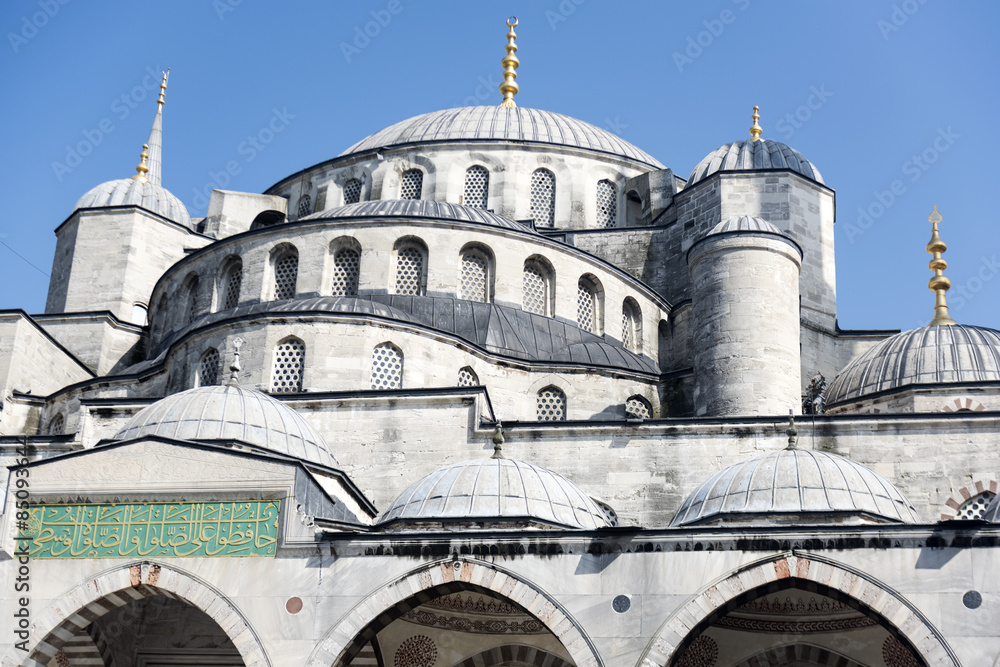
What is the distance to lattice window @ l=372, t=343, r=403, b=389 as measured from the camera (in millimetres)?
21484

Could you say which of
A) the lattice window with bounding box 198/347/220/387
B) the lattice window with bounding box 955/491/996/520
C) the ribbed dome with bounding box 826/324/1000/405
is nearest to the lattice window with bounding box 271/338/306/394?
the lattice window with bounding box 198/347/220/387

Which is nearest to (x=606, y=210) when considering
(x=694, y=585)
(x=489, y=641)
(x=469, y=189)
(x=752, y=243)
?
(x=469, y=189)

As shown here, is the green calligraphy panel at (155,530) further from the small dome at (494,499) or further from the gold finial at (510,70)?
the gold finial at (510,70)

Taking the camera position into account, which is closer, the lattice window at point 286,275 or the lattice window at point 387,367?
the lattice window at point 387,367

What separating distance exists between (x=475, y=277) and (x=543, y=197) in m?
7.07

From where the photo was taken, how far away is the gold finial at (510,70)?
36956 millimetres

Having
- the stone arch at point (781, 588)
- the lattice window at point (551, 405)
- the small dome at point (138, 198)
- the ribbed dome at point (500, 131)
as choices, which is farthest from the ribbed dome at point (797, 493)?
the small dome at point (138, 198)

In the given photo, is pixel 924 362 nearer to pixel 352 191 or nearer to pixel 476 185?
pixel 476 185

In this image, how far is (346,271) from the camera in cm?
2427

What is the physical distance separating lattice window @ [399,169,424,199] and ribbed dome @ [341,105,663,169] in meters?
0.74

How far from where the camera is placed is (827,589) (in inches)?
587

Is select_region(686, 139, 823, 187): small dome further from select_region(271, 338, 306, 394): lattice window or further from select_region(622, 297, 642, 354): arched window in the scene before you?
select_region(271, 338, 306, 394): lattice window

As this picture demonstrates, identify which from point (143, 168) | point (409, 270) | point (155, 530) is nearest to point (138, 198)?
point (143, 168)

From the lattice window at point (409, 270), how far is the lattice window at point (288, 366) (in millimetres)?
2996
